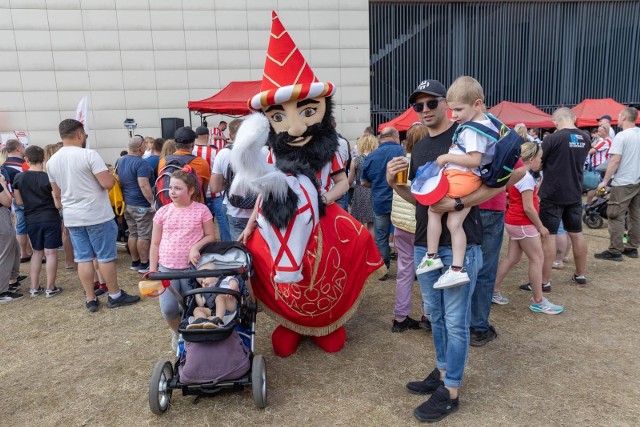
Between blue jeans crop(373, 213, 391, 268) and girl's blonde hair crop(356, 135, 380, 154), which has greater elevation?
girl's blonde hair crop(356, 135, 380, 154)

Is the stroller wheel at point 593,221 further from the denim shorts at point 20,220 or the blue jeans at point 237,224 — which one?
the denim shorts at point 20,220

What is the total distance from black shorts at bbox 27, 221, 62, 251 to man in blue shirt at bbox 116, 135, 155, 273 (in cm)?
91

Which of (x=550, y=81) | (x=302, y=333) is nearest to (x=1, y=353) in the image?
(x=302, y=333)

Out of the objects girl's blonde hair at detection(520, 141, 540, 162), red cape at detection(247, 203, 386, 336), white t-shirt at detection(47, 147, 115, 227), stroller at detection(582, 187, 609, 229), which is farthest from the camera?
stroller at detection(582, 187, 609, 229)

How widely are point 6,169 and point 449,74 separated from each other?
512 inches

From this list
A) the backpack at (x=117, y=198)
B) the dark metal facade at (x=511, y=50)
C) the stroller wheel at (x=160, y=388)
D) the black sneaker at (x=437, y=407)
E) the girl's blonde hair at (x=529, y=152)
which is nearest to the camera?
the black sneaker at (x=437, y=407)

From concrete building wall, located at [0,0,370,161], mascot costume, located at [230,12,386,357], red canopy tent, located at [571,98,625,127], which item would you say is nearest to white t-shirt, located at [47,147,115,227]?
mascot costume, located at [230,12,386,357]

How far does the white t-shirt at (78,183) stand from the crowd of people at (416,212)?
1cm

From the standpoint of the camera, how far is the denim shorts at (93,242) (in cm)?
448

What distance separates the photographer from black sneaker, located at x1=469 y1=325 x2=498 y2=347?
3545 millimetres

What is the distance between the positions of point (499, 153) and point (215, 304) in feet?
6.51

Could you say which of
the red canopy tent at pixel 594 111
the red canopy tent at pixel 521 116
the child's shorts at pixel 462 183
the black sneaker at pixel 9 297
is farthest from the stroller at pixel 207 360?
the red canopy tent at pixel 594 111

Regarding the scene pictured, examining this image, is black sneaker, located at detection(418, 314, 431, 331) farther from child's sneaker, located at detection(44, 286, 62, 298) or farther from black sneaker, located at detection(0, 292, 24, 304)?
black sneaker, located at detection(0, 292, 24, 304)

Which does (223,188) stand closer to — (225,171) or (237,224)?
(225,171)
